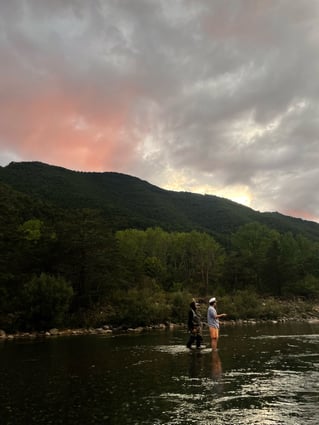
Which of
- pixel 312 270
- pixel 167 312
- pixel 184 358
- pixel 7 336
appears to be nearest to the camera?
pixel 184 358

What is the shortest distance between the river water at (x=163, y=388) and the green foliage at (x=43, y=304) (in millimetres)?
17797

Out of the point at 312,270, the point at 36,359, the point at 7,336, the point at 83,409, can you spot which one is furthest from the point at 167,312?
the point at 312,270

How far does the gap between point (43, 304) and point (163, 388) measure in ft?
94.7

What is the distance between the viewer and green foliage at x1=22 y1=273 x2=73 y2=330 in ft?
130

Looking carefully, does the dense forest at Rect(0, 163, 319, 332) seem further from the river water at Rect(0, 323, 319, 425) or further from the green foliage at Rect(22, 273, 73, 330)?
the river water at Rect(0, 323, 319, 425)

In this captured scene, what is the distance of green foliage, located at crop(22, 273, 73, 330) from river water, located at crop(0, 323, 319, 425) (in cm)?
1780

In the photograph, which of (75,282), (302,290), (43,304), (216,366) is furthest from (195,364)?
(302,290)

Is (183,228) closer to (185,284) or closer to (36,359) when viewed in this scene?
(185,284)

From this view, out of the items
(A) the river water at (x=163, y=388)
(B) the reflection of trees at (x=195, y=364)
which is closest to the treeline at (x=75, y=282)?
(A) the river water at (x=163, y=388)

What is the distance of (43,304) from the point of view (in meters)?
39.6

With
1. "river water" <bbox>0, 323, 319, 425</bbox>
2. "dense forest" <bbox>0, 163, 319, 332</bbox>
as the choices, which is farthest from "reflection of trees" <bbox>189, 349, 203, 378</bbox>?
"dense forest" <bbox>0, 163, 319, 332</bbox>

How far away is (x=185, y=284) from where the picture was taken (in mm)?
92125

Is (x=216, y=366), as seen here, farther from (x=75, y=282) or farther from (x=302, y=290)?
(x=302, y=290)

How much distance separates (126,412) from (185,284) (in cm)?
8270
